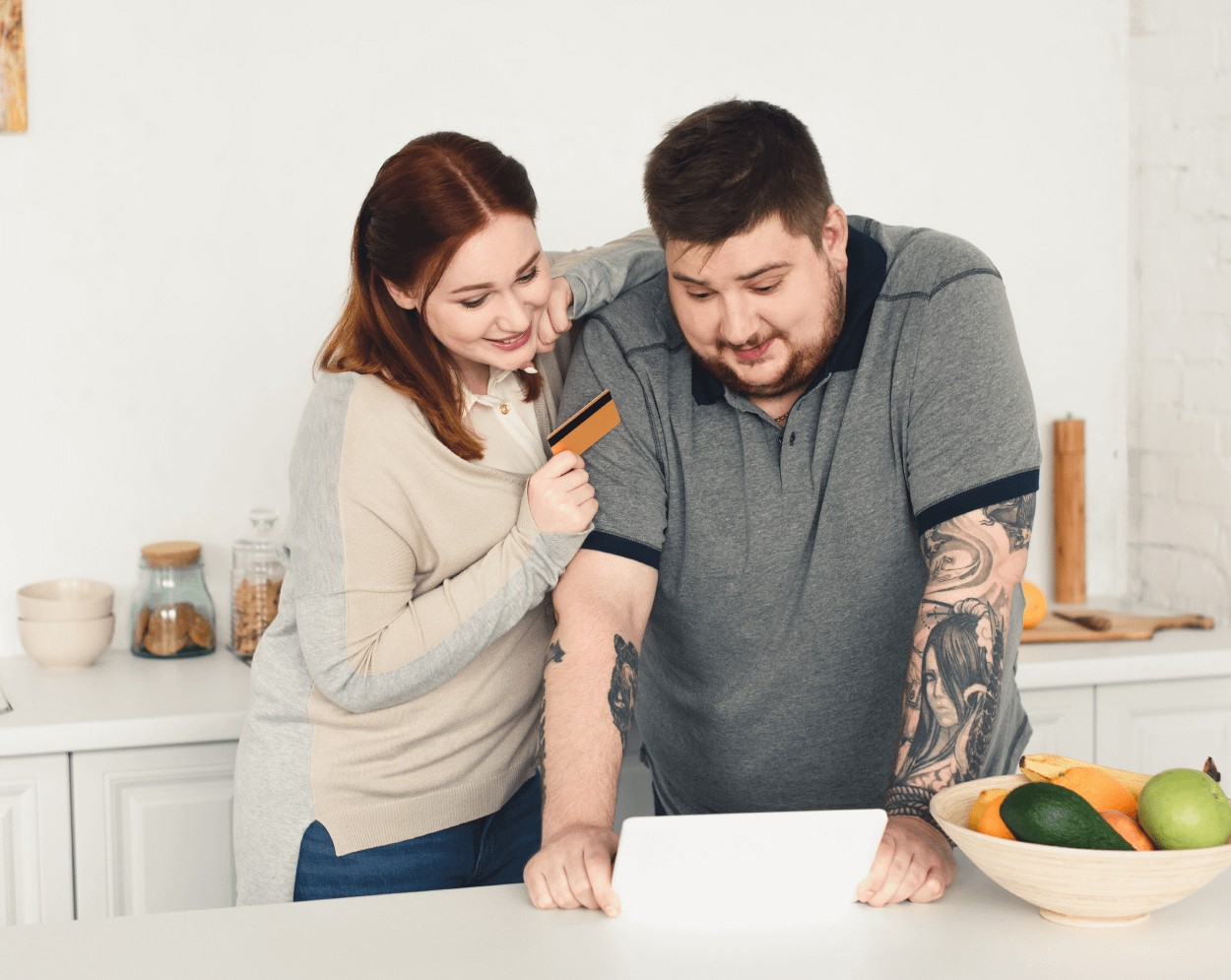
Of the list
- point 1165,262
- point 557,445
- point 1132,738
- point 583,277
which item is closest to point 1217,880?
point 557,445

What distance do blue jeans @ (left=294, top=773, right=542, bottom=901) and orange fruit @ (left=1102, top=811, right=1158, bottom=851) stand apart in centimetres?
76

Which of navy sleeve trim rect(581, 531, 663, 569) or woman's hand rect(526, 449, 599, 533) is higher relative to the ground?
woman's hand rect(526, 449, 599, 533)

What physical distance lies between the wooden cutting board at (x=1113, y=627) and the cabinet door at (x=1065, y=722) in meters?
0.12

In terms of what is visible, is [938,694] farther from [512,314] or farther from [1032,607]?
[1032,607]

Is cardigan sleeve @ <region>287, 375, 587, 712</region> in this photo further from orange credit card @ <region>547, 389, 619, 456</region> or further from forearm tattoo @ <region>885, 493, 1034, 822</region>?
forearm tattoo @ <region>885, 493, 1034, 822</region>

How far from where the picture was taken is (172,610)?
2.14m

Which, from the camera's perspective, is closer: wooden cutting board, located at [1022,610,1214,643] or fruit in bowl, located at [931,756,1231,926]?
fruit in bowl, located at [931,756,1231,926]

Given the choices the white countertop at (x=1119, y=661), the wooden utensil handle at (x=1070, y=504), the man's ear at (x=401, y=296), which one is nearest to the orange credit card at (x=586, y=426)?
the man's ear at (x=401, y=296)

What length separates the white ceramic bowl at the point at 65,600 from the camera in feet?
6.70

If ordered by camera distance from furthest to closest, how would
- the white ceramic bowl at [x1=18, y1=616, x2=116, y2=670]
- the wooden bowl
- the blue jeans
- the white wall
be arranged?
the white wall < the white ceramic bowl at [x1=18, y1=616, x2=116, y2=670] < the blue jeans < the wooden bowl

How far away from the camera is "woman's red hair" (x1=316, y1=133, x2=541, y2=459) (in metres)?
1.34

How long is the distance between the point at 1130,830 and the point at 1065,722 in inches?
51.2

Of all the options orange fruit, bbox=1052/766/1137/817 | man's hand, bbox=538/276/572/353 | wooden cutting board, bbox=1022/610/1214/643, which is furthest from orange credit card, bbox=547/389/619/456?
wooden cutting board, bbox=1022/610/1214/643

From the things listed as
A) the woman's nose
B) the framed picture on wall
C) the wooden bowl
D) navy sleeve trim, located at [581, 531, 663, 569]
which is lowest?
the wooden bowl
